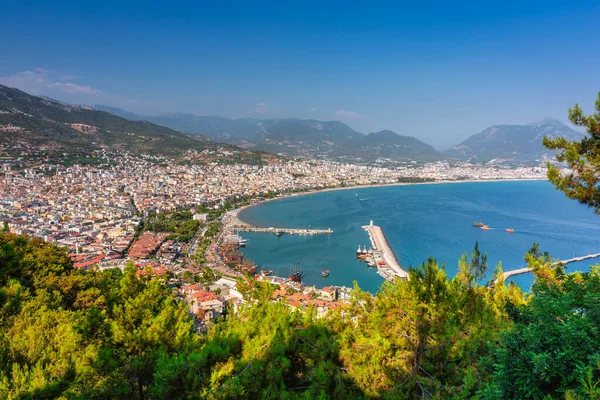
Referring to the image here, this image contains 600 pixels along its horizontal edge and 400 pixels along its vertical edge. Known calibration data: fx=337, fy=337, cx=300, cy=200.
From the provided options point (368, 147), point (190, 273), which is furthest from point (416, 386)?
point (368, 147)

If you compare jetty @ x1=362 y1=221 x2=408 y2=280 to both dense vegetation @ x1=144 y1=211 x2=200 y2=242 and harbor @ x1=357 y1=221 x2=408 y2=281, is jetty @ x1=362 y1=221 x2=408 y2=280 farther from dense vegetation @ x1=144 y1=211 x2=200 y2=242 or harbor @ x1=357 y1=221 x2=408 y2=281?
dense vegetation @ x1=144 y1=211 x2=200 y2=242

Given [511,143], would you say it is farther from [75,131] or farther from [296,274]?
[296,274]

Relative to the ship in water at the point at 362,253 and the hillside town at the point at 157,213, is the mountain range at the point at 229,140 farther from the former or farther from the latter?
the ship in water at the point at 362,253

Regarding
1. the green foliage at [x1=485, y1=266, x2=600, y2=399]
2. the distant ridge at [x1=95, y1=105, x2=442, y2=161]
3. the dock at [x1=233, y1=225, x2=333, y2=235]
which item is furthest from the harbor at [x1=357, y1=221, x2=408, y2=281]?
the distant ridge at [x1=95, y1=105, x2=442, y2=161]

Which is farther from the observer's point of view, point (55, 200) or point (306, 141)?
point (306, 141)

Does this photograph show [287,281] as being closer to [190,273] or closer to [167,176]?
[190,273]

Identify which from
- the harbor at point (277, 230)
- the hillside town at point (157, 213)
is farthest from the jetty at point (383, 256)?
the hillside town at point (157, 213)
